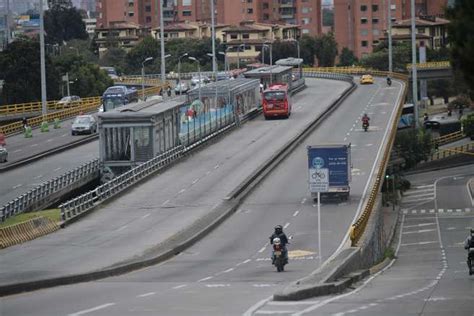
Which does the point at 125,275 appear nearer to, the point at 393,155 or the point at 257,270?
the point at 257,270

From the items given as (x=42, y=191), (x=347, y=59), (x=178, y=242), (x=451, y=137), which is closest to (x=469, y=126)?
(x=451, y=137)

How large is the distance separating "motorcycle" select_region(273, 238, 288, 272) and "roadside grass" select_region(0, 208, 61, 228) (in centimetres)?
1285

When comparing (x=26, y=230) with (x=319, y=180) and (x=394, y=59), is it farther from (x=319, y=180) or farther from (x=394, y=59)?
(x=394, y=59)

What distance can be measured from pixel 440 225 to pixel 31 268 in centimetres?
3966

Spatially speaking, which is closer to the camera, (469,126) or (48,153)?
(48,153)

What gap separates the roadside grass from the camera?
46.4 meters

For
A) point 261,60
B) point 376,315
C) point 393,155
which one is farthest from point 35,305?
point 261,60

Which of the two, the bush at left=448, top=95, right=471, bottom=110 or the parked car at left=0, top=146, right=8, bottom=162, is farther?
the bush at left=448, top=95, right=471, bottom=110

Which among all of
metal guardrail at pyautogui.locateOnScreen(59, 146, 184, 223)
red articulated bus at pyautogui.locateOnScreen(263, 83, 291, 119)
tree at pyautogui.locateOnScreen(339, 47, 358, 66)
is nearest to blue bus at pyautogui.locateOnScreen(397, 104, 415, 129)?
red articulated bus at pyautogui.locateOnScreen(263, 83, 291, 119)

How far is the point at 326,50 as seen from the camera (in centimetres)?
19425

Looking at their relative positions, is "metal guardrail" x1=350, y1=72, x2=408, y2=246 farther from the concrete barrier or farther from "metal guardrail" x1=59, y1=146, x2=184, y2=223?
the concrete barrier

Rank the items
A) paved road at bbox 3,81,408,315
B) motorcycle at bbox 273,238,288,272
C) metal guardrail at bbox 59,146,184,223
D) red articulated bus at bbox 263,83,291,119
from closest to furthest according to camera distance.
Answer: paved road at bbox 3,81,408,315
motorcycle at bbox 273,238,288,272
metal guardrail at bbox 59,146,184,223
red articulated bus at bbox 263,83,291,119

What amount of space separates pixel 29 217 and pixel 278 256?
1467cm

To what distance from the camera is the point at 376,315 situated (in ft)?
76.6
